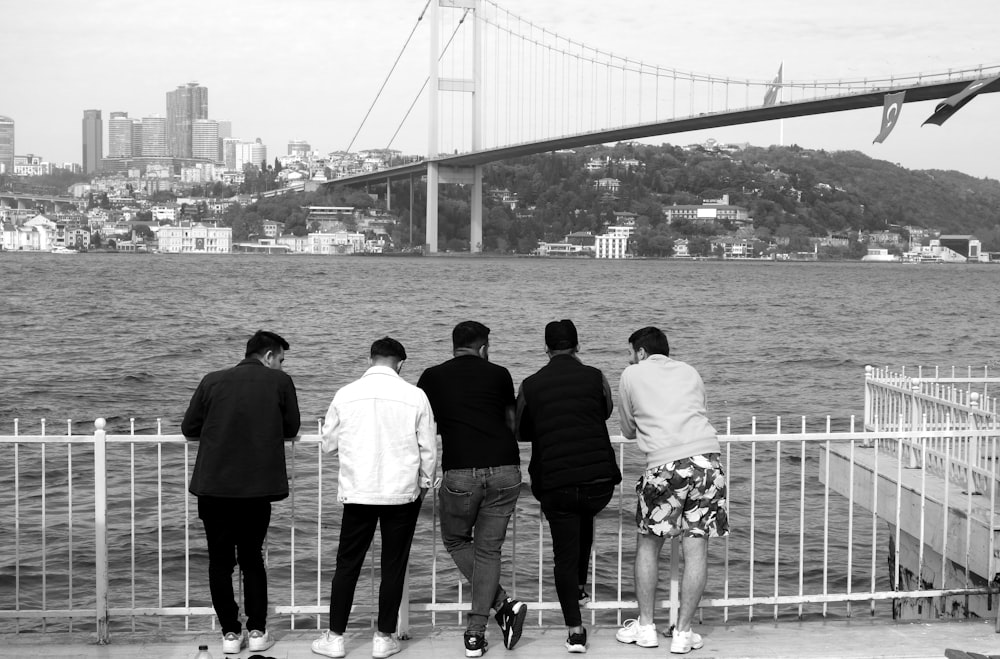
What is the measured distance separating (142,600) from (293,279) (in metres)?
61.9

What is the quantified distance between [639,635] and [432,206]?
81.1 m

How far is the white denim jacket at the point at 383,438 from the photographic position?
457 centimetres

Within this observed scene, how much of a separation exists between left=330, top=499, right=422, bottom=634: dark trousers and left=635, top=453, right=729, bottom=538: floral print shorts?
35.1 inches

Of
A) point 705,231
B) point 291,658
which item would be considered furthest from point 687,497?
point 705,231

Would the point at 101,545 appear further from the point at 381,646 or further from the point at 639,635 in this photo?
the point at 639,635

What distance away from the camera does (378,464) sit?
4578 mm

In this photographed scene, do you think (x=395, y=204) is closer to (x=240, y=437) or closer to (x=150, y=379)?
(x=150, y=379)

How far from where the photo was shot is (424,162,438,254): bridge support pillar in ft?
263

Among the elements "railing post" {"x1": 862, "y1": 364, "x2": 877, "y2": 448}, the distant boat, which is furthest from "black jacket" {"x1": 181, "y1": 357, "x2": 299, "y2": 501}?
the distant boat

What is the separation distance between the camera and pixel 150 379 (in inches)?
912

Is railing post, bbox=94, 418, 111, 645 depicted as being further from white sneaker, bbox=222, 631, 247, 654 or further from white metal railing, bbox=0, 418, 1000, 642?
white metal railing, bbox=0, 418, 1000, 642

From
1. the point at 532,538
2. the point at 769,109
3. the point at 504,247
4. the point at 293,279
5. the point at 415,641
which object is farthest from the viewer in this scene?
the point at 504,247

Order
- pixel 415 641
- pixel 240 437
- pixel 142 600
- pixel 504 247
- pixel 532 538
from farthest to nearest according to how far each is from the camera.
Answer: pixel 504 247 → pixel 532 538 → pixel 142 600 → pixel 415 641 → pixel 240 437

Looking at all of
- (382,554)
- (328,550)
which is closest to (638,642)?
(382,554)
